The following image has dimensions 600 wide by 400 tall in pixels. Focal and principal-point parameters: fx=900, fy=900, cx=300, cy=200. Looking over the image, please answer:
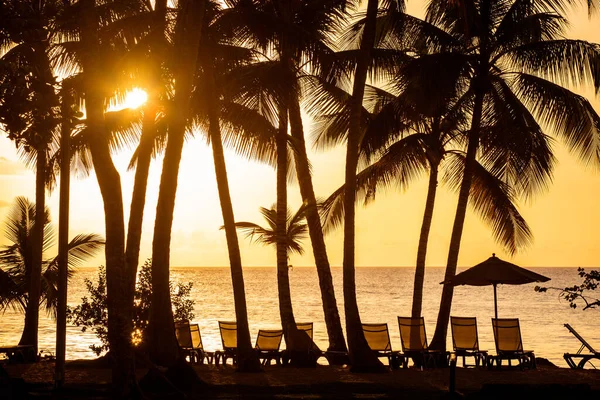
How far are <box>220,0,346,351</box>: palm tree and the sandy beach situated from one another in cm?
269

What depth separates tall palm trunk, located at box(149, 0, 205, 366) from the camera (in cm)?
1488

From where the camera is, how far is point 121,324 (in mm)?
11891

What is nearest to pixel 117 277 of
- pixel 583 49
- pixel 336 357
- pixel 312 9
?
pixel 336 357

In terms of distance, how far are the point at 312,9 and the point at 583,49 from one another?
5794 mm

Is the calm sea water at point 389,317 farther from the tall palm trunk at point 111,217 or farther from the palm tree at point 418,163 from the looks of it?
the tall palm trunk at point 111,217

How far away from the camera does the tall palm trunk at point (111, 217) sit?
38.9ft

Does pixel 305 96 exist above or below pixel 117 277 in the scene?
above

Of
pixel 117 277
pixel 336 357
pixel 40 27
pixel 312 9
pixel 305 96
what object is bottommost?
pixel 336 357

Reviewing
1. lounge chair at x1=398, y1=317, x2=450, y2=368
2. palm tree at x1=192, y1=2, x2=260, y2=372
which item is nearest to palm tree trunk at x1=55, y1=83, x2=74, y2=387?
palm tree at x1=192, y1=2, x2=260, y2=372

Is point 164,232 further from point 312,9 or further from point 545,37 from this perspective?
point 545,37

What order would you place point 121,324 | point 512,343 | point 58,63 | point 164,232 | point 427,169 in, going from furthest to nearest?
1. point 427,169
2. point 512,343
3. point 58,63
4. point 164,232
5. point 121,324


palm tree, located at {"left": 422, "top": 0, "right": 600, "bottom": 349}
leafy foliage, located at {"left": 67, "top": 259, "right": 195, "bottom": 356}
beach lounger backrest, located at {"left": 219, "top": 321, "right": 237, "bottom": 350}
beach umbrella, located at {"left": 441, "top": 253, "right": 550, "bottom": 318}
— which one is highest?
palm tree, located at {"left": 422, "top": 0, "right": 600, "bottom": 349}

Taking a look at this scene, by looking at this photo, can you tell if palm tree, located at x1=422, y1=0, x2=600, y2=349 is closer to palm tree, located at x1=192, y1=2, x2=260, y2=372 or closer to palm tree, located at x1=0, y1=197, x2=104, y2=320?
palm tree, located at x1=192, y1=2, x2=260, y2=372

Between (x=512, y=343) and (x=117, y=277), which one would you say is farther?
(x=512, y=343)
